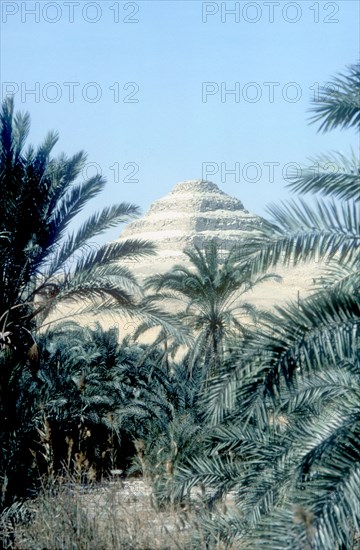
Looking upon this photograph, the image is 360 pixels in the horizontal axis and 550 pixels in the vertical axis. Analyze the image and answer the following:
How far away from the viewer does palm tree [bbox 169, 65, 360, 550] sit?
6391mm

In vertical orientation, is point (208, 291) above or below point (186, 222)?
above

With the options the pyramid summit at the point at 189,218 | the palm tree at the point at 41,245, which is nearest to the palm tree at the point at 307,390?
the palm tree at the point at 41,245

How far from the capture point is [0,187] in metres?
13.5

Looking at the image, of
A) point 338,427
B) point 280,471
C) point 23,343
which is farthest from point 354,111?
point 23,343

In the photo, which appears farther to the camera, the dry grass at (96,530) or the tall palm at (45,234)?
the tall palm at (45,234)

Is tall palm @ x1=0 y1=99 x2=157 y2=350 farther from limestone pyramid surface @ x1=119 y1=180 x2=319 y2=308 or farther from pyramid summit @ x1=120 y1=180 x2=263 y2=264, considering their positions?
pyramid summit @ x1=120 y1=180 x2=263 y2=264

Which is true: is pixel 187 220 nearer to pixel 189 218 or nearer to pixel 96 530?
pixel 189 218

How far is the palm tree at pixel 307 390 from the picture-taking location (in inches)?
252

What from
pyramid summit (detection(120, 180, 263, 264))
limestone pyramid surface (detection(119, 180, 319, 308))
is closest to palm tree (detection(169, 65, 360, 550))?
limestone pyramid surface (detection(119, 180, 319, 308))

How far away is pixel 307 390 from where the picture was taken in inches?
361

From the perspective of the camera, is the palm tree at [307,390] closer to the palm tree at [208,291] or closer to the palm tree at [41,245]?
the palm tree at [41,245]

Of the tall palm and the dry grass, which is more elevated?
the tall palm

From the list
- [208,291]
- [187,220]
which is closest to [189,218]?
[187,220]

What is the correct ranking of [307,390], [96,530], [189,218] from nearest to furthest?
[96,530] < [307,390] < [189,218]
